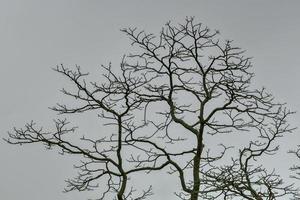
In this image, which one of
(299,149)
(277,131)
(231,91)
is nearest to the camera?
(277,131)

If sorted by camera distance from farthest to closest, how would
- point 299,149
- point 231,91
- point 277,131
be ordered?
point 299,149, point 231,91, point 277,131

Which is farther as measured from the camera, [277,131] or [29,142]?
[29,142]

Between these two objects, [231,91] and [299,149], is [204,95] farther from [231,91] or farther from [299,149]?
[299,149]

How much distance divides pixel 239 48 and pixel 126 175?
3324 mm

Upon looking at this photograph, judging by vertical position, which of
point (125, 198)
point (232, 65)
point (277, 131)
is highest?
point (232, 65)

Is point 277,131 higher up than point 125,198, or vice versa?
point 277,131

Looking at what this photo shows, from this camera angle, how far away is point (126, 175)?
959 centimetres

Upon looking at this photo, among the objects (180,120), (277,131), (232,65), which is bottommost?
(277,131)

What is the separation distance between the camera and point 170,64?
1055 centimetres

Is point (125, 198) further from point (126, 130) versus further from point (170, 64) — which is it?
point (170, 64)

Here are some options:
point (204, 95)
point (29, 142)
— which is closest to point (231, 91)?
point (204, 95)

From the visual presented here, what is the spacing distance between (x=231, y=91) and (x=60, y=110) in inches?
131

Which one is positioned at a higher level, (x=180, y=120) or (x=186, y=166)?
(x=180, y=120)

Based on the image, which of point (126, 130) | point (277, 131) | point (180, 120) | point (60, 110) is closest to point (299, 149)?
point (277, 131)
